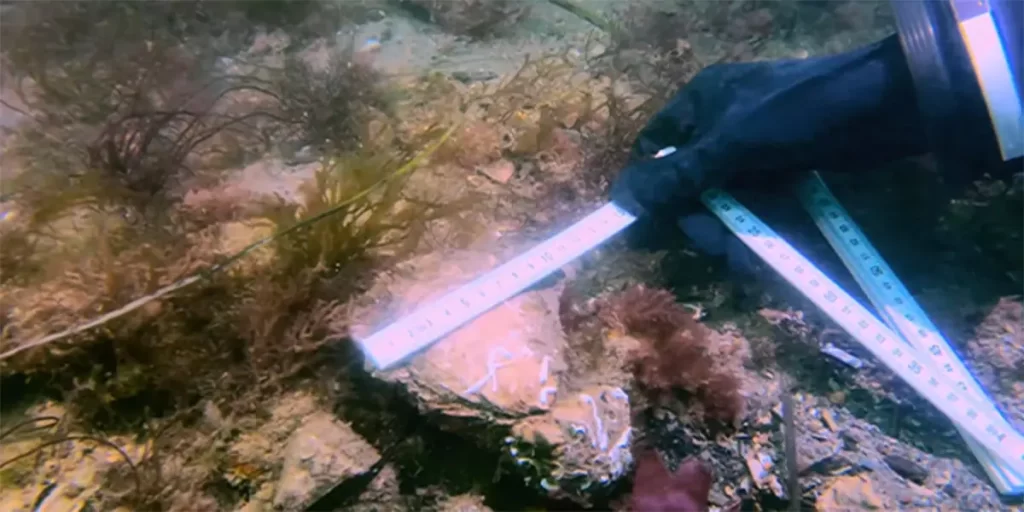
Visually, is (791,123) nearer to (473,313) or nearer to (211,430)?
(473,313)

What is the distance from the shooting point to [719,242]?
226cm

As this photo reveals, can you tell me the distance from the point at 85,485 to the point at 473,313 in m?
1.34

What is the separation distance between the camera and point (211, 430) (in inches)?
79.0

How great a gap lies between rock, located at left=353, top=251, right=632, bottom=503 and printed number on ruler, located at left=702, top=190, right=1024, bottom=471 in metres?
0.72

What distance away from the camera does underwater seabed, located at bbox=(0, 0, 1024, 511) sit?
1.85 metres


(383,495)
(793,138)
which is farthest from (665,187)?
(383,495)

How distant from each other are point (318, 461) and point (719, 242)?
1.57m

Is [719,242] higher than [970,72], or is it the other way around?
[970,72]

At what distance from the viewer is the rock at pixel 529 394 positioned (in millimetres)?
1729

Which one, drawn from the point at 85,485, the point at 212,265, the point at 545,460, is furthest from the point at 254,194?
the point at 545,460

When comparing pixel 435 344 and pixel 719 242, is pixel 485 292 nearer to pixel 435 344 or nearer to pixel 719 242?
pixel 435 344

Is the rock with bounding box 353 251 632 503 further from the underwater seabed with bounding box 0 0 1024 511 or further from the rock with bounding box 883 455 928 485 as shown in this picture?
the rock with bounding box 883 455 928 485

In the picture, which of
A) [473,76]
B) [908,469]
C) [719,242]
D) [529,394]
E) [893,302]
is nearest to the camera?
[529,394]

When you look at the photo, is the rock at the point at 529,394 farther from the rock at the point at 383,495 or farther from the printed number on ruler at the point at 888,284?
the printed number on ruler at the point at 888,284
